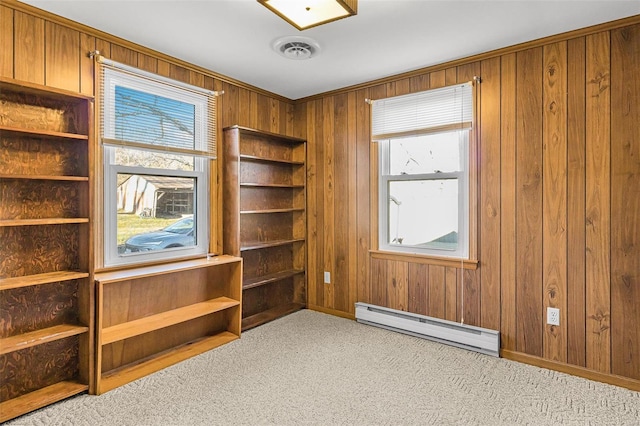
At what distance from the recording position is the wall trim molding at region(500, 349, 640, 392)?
2.43 m

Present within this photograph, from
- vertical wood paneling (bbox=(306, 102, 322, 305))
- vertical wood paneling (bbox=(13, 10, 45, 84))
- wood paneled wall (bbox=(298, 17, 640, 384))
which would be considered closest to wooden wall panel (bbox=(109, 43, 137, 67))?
vertical wood paneling (bbox=(13, 10, 45, 84))

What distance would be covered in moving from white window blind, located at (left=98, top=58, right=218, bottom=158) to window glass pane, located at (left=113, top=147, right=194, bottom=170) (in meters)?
0.07

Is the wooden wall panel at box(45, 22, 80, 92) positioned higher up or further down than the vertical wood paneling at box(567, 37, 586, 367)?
higher up

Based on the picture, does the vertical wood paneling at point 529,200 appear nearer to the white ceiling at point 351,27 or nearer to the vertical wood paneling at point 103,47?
the white ceiling at point 351,27

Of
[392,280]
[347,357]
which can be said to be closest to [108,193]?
[347,357]

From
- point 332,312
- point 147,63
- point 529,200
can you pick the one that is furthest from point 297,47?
point 332,312

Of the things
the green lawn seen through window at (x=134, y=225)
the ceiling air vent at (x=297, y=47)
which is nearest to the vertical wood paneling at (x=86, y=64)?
the green lawn seen through window at (x=134, y=225)

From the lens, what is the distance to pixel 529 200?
278cm

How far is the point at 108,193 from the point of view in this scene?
8.69ft

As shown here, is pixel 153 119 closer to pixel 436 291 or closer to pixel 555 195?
pixel 436 291

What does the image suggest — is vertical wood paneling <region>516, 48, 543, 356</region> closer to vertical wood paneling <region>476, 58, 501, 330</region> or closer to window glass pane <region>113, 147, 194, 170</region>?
vertical wood paneling <region>476, 58, 501, 330</region>

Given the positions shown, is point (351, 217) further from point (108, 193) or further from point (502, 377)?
point (108, 193)

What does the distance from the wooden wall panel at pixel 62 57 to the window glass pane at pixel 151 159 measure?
51cm

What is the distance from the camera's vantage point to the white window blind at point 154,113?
8.69ft
